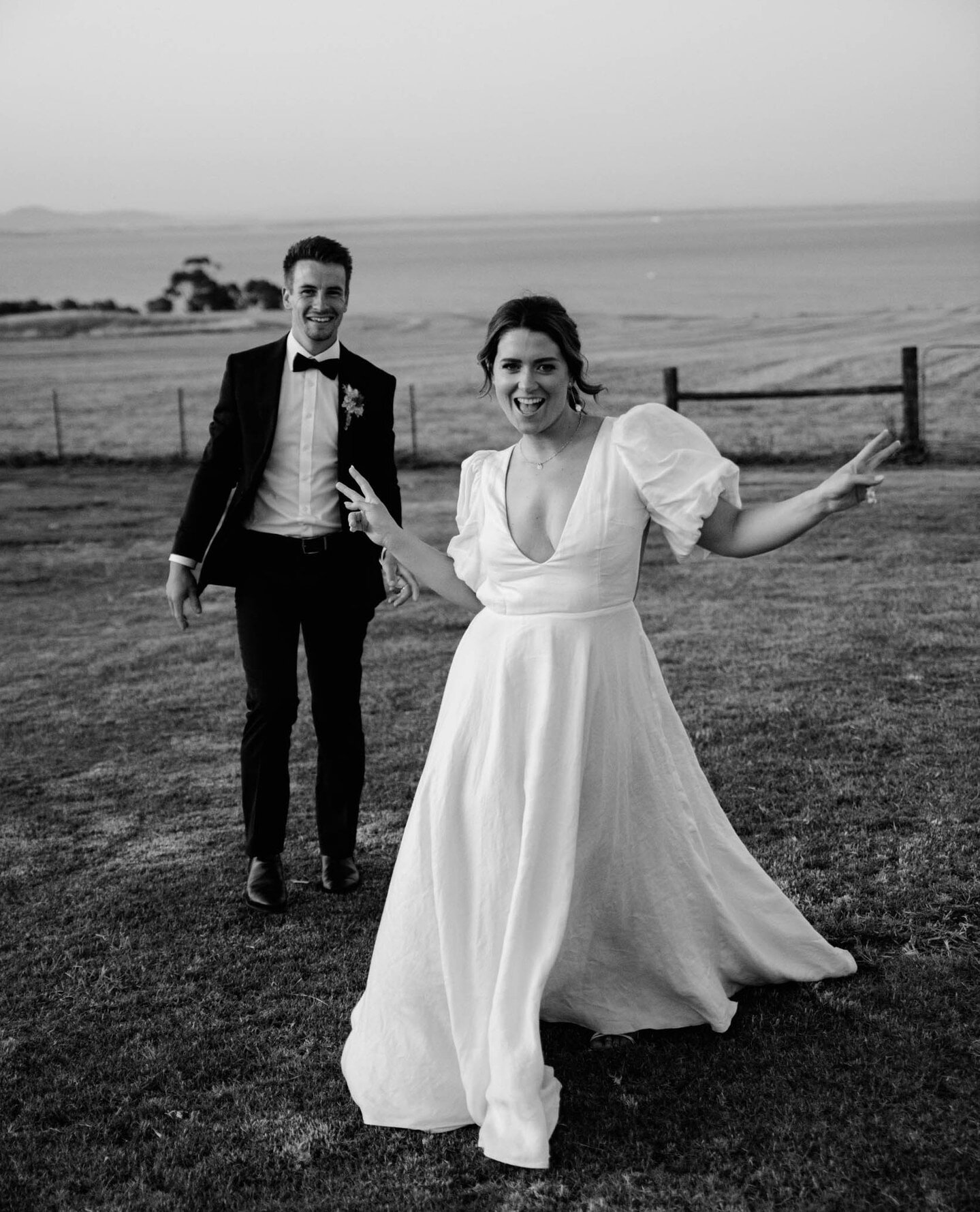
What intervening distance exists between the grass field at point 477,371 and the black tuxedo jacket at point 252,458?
38.7ft

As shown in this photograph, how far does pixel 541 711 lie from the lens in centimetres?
337

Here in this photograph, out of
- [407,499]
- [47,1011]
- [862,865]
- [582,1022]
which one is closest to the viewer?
[582,1022]

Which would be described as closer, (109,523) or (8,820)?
(8,820)

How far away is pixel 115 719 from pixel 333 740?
301 centimetres

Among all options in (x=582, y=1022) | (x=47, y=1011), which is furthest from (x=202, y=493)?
(x=582, y=1022)

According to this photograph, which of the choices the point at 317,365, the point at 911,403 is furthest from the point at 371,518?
the point at 911,403

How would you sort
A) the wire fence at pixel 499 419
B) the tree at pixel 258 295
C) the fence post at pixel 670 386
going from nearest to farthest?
the fence post at pixel 670 386, the wire fence at pixel 499 419, the tree at pixel 258 295

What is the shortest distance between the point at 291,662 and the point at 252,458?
2.41ft

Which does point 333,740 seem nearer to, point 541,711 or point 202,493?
point 202,493

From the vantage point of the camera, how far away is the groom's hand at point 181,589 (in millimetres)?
4871

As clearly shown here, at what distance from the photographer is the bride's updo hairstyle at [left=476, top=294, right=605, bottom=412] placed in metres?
3.41

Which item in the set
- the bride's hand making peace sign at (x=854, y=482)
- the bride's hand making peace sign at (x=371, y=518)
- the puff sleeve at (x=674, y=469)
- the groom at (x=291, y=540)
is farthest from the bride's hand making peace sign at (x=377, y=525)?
the bride's hand making peace sign at (x=854, y=482)

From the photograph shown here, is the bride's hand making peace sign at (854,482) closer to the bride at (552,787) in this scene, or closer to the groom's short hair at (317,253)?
the bride at (552,787)

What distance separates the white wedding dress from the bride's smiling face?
0.55 ft
